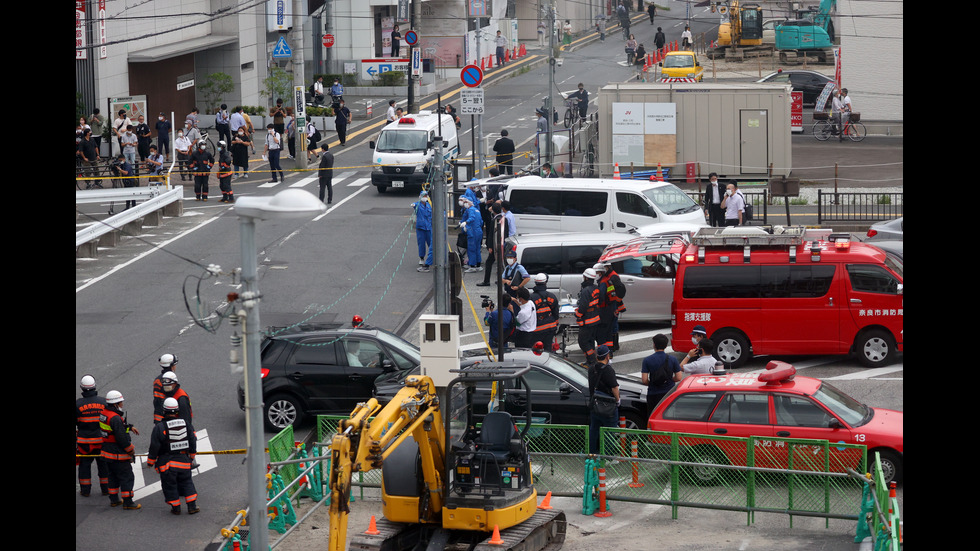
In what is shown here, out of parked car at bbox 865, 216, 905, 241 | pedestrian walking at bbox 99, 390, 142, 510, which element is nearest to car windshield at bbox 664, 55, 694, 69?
parked car at bbox 865, 216, 905, 241

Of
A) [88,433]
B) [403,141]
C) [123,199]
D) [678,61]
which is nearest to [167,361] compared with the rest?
[88,433]

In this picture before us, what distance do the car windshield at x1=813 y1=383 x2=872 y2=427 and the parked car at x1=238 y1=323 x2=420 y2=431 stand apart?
554 centimetres

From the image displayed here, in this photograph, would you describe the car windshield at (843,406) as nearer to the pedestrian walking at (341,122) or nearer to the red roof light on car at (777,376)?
→ the red roof light on car at (777,376)

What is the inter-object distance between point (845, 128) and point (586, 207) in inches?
780

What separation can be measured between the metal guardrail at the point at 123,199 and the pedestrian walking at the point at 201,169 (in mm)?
1700

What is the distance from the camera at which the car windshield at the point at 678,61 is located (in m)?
52.8

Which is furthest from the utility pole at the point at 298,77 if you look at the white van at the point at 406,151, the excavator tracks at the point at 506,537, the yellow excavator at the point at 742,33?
the yellow excavator at the point at 742,33

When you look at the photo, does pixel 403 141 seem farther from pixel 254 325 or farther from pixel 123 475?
pixel 254 325

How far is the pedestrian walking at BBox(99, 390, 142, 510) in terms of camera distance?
14273mm

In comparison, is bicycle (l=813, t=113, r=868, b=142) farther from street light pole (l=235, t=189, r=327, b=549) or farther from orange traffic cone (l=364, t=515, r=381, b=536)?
street light pole (l=235, t=189, r=327, b=549)

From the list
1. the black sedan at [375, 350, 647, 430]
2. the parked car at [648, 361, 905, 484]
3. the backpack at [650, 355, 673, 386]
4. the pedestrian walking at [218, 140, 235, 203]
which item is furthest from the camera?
the pedestrian walking at [218, 140, 235, 203]

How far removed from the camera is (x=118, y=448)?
47.1ft

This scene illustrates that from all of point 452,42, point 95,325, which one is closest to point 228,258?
point 95,325

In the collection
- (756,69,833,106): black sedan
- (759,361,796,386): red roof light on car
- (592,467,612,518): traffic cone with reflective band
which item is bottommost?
(592,467,612,518): traffic cone with reflective band
